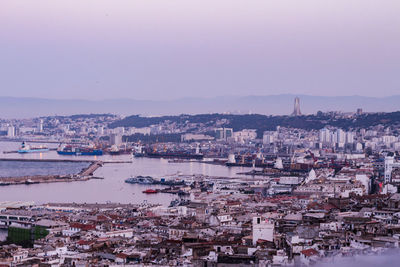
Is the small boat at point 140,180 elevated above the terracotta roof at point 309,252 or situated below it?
below

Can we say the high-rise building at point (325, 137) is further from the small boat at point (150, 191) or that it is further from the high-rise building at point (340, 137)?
the small boat at point (150, 191)

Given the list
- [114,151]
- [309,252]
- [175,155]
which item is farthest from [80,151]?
[309,252]

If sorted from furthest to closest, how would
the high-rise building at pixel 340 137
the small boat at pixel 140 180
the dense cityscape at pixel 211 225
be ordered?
the high-rise building at pixel 340 137 < the small boat at pixel 140 180 < the dense cityscape at pixel 211 225

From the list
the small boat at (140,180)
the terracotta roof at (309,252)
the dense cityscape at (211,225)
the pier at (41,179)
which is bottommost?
the pier at (41,179)

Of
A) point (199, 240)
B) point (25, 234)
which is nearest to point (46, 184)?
point (25, 234)

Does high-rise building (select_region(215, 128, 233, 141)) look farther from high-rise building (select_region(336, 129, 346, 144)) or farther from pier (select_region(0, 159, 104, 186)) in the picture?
pier (select_region(0, 159, 104, 186))

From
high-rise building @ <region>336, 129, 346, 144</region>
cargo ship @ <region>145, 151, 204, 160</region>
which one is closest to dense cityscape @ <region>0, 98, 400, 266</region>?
cargo ship @ <region>145, 151, 204, 160</region>

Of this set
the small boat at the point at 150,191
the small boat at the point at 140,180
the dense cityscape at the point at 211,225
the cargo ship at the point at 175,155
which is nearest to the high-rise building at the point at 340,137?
the cargo ship at the point at 175,155

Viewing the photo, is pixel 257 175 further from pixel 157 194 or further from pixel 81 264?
pixel 81 264

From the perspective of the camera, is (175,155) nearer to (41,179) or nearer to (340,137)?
(340,137)

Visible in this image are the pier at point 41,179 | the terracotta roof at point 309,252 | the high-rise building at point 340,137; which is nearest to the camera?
the terracotta roof at point 309,252

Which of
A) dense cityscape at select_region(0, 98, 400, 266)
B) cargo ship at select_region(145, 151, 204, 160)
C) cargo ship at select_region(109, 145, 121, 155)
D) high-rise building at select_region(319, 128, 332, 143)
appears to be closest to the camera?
dense cityscape at select_region(0, 98, 400, 266)
